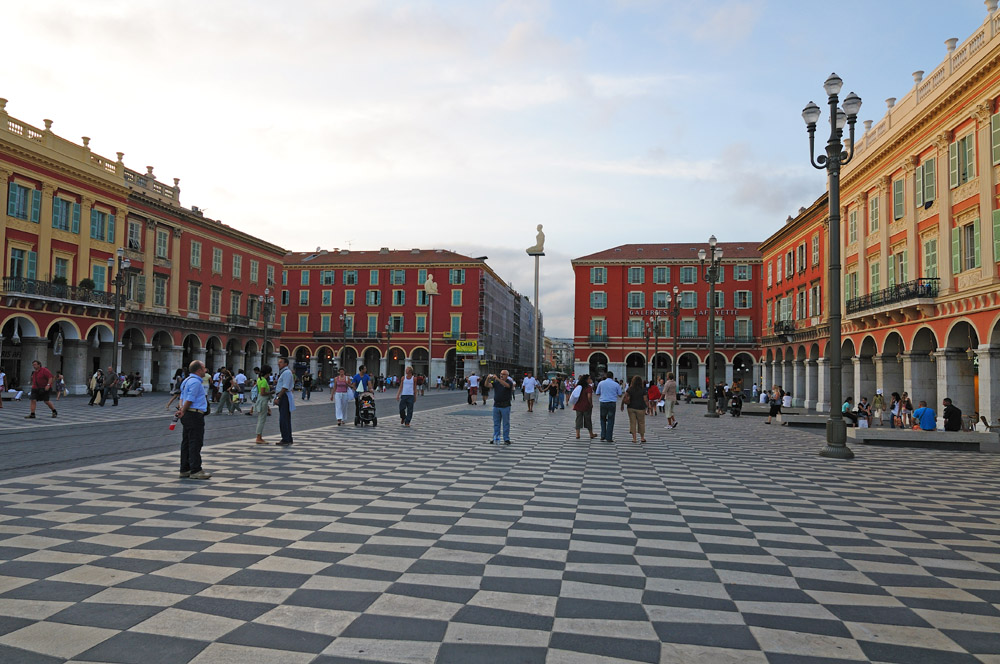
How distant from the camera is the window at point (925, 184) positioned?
2789cm

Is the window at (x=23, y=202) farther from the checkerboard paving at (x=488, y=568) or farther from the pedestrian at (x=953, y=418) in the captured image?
the pedestrian at (x=953, y=418)

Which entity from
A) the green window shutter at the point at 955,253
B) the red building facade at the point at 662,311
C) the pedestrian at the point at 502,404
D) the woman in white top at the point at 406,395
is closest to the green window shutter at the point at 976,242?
the green window shutter at the point at 955,253

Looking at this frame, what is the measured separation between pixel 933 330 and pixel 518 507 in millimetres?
25616

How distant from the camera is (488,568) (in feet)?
17.9

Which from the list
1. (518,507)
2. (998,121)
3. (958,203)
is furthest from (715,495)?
(958,203)

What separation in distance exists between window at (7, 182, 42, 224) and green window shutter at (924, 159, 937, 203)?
139ft

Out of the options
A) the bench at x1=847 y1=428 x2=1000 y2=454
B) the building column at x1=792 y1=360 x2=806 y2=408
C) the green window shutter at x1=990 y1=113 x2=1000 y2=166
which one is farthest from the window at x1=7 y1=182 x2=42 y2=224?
the building column at x1=792 y1=360 x2=806 y2=408

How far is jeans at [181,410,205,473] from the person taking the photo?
32.6ft

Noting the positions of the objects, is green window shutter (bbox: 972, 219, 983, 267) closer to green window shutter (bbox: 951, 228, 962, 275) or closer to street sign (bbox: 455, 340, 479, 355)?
green window shutter (bbox: 951, 228, 962, 275)

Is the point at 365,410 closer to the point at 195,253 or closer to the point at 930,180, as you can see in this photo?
the point at 930,180

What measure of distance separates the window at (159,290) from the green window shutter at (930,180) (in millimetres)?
44833

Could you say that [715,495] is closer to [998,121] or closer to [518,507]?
[518,507]

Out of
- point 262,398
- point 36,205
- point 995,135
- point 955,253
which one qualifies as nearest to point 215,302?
point 36,205

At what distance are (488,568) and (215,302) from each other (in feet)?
174
